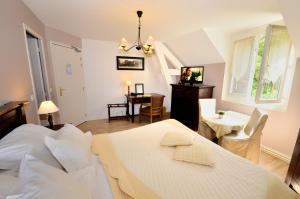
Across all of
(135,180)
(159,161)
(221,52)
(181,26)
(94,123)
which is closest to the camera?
(135,180)

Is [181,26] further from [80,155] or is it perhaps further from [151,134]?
[80,155]

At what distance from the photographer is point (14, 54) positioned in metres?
1.71

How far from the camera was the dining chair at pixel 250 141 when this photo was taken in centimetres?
204

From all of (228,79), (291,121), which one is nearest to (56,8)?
(228,79)

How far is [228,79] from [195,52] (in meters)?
1.03

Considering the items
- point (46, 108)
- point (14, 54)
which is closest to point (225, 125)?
point (46, 108)

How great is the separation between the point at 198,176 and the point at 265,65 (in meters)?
2.21

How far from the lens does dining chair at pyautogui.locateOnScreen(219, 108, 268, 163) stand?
80.4 inches

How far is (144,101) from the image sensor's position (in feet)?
13.4

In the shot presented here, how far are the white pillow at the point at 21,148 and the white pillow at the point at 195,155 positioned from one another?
1.03m

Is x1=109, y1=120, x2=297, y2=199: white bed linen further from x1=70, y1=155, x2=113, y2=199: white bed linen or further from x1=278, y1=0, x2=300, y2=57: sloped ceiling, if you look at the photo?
x1=278, y1=0, x2=300, y2=57: sloped ceiling

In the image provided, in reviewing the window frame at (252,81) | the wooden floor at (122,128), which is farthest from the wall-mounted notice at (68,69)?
the window frame at (252,81)

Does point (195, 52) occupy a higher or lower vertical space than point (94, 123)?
higher

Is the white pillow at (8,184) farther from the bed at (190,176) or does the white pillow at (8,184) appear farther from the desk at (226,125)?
the desk at (226,125)
